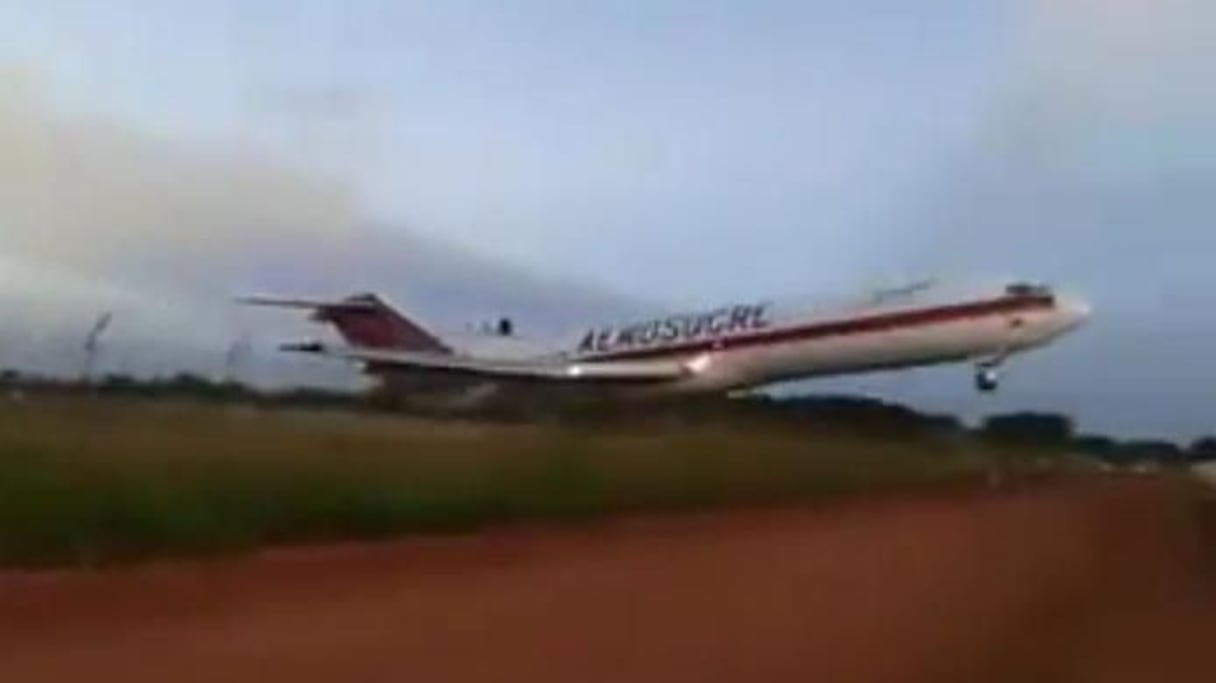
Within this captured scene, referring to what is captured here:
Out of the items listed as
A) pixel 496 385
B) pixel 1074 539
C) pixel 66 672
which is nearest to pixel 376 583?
pixel 66 672

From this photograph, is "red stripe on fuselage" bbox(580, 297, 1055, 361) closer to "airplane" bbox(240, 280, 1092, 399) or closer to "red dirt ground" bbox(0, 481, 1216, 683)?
"airplane" bbox(240, 280, 1092, 399)

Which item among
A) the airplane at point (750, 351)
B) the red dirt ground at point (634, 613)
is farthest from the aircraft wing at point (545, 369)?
the red dirt ground at point (634, 613)

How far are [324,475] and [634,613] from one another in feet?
32.7

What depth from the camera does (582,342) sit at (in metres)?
74.7

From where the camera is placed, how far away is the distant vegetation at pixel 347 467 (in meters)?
23.3

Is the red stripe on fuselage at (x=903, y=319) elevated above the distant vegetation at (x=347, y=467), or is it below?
above

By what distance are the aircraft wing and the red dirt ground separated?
40686 mm

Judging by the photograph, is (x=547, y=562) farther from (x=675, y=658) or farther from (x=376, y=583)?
(x=675, y=658)

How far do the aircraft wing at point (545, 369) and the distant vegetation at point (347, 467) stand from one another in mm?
13503

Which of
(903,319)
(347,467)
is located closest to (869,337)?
(903,319)

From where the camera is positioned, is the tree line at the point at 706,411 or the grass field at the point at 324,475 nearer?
the grass field at the point at 324,475

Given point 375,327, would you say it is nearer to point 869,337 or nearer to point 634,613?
point 869,337

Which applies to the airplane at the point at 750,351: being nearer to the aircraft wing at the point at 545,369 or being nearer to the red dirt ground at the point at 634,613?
the aircraft wing at the point at 545,369

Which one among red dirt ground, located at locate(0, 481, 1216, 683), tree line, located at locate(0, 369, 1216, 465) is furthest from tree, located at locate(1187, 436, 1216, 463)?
red dirt ground, located at locate(0, 481, 1216, 683)
